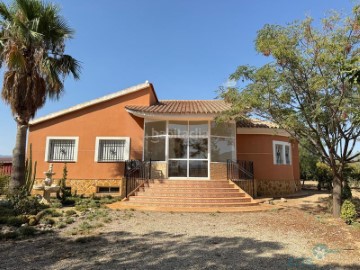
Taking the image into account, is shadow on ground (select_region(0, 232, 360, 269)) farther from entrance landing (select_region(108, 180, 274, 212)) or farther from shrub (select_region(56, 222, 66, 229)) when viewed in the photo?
entrance landing (select_region(108, 180, 274, 212))

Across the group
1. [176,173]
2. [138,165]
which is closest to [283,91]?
[176,173]

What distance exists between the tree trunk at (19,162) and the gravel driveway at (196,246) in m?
5.30

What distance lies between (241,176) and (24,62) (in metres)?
12.2

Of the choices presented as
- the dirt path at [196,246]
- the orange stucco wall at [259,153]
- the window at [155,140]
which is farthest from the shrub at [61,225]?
the orange stucco wall at [259,153]

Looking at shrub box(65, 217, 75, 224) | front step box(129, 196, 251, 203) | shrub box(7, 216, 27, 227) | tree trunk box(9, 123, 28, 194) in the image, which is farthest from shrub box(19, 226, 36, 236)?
front step box(129, 196, 251, 203)

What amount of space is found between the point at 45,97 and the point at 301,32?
1154 centimetres

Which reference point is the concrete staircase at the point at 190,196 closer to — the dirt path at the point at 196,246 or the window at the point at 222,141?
the window at the point at 222,141

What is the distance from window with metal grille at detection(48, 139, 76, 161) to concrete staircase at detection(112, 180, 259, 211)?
5840 mm

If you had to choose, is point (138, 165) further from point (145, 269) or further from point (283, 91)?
point (145, 269)

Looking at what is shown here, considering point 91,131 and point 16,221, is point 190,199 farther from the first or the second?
point 91,131

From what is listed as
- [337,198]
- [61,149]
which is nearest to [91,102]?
[61,149]

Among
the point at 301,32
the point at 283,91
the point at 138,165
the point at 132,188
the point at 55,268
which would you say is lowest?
the point at 55,268

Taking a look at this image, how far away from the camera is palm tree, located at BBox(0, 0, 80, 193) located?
1189cm

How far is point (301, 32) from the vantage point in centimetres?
1012
